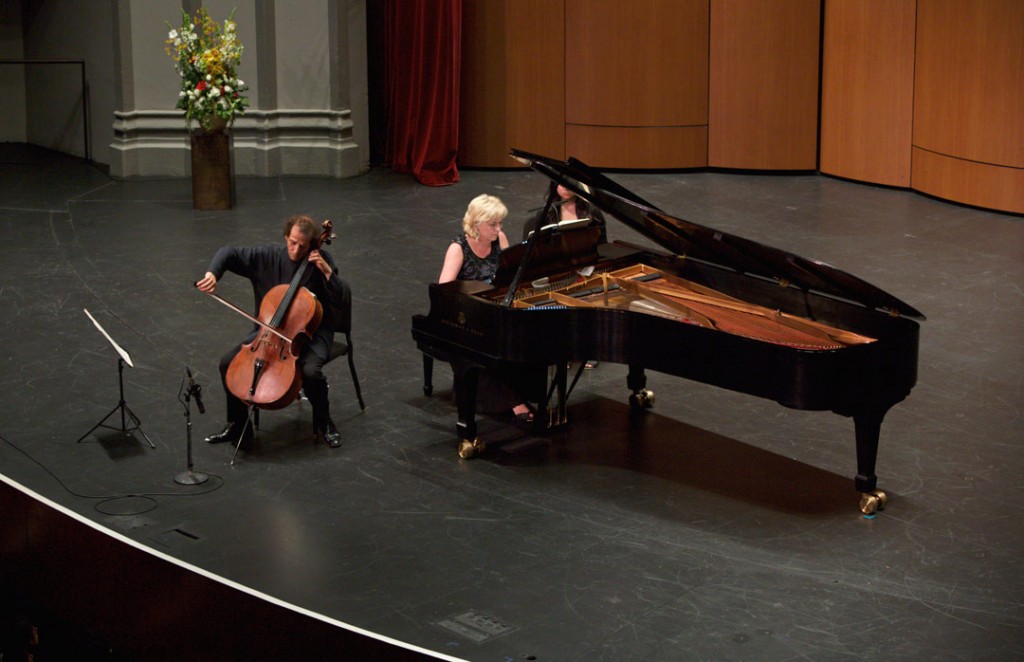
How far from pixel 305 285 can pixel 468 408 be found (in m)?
0.90

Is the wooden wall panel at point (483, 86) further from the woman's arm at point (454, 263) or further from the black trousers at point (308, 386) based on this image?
the black trousers at point (308, 386)

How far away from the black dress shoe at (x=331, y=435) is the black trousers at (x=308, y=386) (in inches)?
2.2

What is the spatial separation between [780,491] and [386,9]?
299 inches

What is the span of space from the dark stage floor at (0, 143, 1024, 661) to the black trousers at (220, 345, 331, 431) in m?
0.17

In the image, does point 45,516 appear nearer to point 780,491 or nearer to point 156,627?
point 156,627

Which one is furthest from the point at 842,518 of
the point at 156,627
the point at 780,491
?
the point at 156,627

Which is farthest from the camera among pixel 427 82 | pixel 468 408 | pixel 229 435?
pixel 427 82

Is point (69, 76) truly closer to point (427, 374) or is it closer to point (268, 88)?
point (268, 88)

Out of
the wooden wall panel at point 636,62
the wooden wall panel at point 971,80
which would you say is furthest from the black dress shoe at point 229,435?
the wooden wall panel at point 636,62

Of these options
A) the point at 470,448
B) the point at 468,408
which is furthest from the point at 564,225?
the point at 470,448

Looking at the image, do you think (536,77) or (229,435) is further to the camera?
(536,77)

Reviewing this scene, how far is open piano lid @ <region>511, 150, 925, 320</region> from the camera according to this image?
525 centimetres

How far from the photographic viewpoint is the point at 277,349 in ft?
19.0

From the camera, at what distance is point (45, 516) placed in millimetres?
3998
